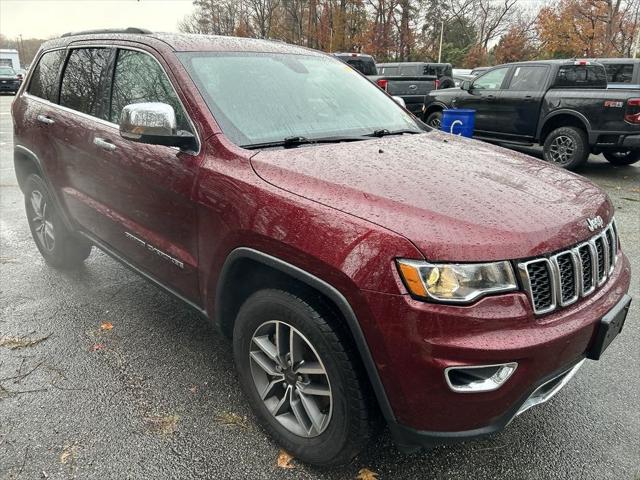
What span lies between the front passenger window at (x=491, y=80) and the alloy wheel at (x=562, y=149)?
1.72 m

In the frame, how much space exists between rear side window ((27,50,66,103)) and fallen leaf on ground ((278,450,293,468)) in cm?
314

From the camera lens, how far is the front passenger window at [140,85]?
2.67m

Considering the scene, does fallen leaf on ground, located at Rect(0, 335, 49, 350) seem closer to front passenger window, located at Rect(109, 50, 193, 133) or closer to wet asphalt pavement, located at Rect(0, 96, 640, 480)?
wet asphalt pavement, located at Rect(0, 96, 640, 480)

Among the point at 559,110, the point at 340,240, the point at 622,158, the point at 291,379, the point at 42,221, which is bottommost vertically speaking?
the point at 291,379

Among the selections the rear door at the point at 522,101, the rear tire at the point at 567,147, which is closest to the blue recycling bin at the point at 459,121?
the rear door at the point at 522,101

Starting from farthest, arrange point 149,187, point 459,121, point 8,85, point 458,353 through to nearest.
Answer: point 8,85 < point 459,121 < point 149,187 < point 458,353

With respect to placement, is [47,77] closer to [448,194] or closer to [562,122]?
[448,194]

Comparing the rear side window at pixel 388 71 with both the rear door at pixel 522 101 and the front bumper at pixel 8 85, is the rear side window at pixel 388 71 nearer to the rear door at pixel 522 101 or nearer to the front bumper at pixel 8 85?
the rear door at pixel 522 101

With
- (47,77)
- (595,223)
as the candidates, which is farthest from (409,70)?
(595,223)

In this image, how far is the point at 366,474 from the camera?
2229 mm

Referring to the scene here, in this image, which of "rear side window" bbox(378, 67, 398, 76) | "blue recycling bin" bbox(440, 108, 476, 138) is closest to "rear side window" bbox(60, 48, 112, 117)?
"blue recycling bin" bbox(440, 108, 476, 138)

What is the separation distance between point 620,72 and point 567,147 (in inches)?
141

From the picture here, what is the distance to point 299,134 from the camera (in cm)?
260

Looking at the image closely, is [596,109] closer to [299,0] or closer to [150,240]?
[150,240]
